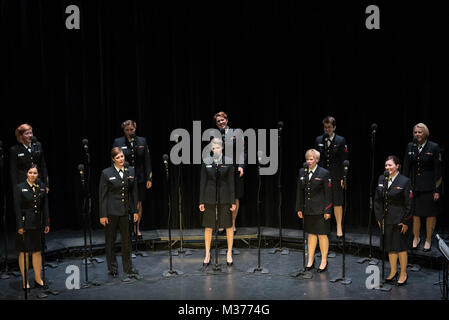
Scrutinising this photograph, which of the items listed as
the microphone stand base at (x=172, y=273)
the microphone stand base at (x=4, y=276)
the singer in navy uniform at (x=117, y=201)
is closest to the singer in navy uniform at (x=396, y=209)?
the microphone stand base at (x=172, y=273)

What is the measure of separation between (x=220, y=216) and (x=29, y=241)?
7.48 feet

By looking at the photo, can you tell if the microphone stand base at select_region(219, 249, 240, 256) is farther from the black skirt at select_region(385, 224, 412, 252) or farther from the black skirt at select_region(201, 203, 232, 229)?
the black skirt at select_region(385, 224, 412, 252)

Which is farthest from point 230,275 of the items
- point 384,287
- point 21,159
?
point 21,159

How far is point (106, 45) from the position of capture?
8711 mm

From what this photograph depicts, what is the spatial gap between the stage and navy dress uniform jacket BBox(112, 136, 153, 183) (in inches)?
37.9

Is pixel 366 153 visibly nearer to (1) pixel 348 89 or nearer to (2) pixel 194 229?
(1) pixel 348 89

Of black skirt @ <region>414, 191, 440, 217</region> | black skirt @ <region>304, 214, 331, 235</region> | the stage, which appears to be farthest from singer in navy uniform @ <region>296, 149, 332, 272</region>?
black skirt @ <region>414, 191, 440, 217</region>

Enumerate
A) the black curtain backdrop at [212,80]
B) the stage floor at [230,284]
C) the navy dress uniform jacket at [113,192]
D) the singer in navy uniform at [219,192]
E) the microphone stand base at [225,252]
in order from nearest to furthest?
the stage floor at [230,284] < the navy dress uniform jacket at [113,192] < the singer in navy uniform at [219,192] < the microphone stand base at [225,252] < the black curtain backdrop at [212,80]

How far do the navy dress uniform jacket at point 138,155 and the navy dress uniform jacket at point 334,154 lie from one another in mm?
2371

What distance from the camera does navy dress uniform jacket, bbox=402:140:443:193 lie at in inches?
279

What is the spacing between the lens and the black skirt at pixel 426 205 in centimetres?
716

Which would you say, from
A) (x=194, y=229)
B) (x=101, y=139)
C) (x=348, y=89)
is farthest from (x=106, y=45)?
(x=348, y=89)

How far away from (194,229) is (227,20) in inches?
131

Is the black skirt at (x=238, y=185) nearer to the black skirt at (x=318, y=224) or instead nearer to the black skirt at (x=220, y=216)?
the black skirt at (x=220, y=216)
